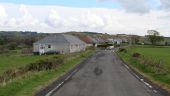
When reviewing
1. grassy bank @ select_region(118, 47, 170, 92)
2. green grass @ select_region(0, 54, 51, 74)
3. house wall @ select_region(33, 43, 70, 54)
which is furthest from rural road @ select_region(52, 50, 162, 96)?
house wall @ select_region(33, 43, 70, 54)

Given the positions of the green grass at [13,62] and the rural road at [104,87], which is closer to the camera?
the rural road at [104,87]

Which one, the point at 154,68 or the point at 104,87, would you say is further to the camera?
the point at 154,68

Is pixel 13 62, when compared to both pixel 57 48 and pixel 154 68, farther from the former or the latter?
pixel 57 48

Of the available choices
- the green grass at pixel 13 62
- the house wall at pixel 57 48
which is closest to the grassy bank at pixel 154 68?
the green grass at pixel 13 62

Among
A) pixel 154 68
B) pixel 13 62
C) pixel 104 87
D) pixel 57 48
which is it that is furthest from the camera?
pixel 57 48

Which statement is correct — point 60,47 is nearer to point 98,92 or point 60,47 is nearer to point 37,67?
point 37,67

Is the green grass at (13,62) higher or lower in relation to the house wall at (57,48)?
lower

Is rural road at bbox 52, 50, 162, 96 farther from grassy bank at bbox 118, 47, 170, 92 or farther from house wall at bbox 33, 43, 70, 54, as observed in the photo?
house wall at bbox 33, 43, 70, 54

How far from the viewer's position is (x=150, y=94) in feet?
57.4

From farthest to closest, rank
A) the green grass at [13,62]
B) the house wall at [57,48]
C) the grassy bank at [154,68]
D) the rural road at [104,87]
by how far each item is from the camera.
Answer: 1. the house wall at [57,48]
2. the green grass at [13,62]
3. the grassy bank at [154,68]
4. the rural road at [104,87]

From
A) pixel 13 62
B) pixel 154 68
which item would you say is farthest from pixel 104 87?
pixel 13 62

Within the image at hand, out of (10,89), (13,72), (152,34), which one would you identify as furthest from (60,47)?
(152,34)

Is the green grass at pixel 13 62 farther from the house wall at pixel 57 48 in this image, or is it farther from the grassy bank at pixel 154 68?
the house wall at pixel 57 48

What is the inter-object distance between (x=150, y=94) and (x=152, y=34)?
592 ft
